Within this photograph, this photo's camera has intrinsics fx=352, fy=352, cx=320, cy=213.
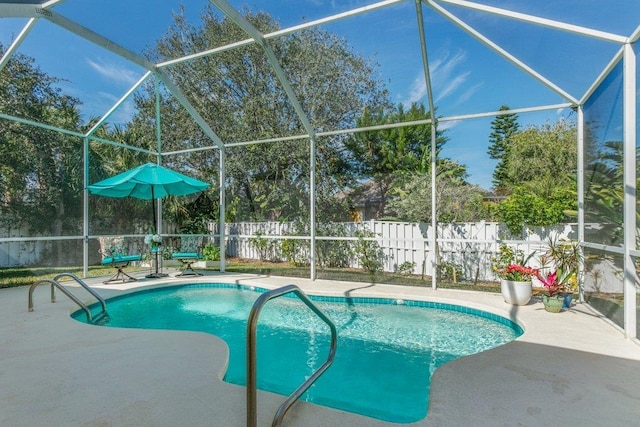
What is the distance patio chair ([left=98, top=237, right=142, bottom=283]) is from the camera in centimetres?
719

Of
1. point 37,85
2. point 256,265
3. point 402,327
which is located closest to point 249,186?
point 256,265

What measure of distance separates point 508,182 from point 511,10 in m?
4.27

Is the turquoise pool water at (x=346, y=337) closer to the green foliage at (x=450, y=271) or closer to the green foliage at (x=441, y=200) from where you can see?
the green foliage at (x=450, y=271)

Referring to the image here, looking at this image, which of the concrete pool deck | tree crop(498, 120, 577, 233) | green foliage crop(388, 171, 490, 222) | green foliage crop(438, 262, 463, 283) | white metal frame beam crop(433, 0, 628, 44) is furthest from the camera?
green foliage crop(388, 171, 490, 222)

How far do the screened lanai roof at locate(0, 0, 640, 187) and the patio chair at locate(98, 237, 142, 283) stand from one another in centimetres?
267

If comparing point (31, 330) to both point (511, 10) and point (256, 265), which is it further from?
point (511, 10)

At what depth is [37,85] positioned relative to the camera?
7.38 m

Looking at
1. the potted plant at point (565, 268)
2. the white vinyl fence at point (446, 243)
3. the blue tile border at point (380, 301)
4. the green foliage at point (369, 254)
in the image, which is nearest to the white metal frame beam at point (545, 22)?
the potted plant at point (565, 268)

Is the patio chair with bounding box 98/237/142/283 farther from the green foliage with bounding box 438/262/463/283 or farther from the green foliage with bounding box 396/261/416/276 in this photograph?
the green foliage with bounding box 438/262/463/283

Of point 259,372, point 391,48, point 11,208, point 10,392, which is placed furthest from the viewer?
point 391,48

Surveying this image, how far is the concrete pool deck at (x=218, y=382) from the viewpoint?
2.15 m

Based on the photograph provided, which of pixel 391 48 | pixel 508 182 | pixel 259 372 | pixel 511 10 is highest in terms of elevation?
pixel 391 48

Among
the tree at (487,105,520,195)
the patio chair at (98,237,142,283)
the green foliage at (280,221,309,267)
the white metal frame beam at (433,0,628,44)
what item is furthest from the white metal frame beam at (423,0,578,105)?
the patio chair at (98,237,142,283)

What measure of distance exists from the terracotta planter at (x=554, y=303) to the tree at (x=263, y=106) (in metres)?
4.80
